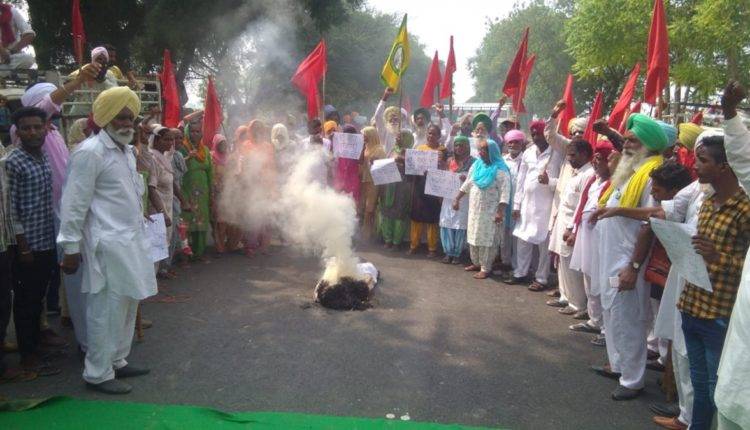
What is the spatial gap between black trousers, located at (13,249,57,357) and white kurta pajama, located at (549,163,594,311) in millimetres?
5040

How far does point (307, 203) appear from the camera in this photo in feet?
24.1

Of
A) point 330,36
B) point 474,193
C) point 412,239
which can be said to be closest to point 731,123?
point 474,193

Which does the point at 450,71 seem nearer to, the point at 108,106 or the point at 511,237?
the point at 511,237

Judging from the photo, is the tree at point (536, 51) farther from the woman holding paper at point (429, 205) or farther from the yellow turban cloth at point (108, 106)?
the yellow turban cloth at point (108, 106)

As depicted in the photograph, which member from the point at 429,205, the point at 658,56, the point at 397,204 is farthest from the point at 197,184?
the point at 658,56

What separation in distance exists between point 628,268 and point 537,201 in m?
3.07

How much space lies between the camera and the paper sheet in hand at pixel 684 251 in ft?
9.74

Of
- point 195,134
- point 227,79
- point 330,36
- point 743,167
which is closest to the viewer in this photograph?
point 743,167

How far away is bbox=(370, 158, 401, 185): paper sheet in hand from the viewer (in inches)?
339

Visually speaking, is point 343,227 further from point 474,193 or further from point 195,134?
point 195,134

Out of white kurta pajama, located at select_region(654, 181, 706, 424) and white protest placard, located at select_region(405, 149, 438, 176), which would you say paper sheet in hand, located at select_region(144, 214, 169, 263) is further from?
white kurta pajama, located at select_region(654, 181, 706, 424)

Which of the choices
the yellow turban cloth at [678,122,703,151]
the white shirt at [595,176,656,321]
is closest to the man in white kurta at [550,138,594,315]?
the yellow turban cloth at [678,122,703,151]

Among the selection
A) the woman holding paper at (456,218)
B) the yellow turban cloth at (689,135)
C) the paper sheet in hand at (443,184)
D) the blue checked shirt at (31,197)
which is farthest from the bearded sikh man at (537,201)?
the blue checked shirt at (31,197)

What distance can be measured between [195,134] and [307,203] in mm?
2049
